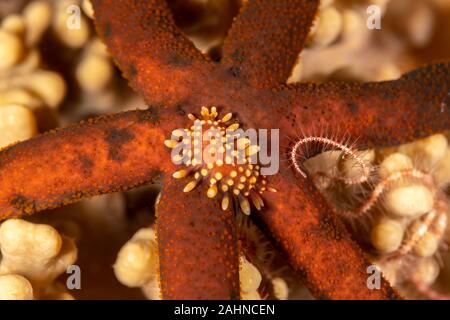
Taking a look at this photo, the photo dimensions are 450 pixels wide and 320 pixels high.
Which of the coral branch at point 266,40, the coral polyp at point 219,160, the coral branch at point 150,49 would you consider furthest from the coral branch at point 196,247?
the coral branch at point 266,40

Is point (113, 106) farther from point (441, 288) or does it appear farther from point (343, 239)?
point (441, 288)

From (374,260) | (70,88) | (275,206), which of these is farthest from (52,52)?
(374,260)

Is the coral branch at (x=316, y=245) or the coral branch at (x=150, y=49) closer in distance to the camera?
the coral branch at (x=316, y=245)

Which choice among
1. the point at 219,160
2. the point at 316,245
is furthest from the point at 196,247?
the point at 316,245

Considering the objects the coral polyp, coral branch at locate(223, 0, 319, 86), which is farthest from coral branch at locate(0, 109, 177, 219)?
coral branch at locate(223, 0, 319, 86)

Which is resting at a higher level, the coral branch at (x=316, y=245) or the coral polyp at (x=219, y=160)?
the coral polyp at (x=219, y=160)

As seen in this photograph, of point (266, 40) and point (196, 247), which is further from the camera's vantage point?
point (266, 40)

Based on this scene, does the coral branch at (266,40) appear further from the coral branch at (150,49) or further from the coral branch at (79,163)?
the coral branch at (79,163)

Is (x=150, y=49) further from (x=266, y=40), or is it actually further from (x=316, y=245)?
(x=316, y=245)
